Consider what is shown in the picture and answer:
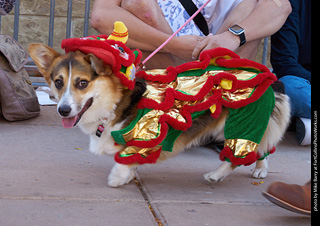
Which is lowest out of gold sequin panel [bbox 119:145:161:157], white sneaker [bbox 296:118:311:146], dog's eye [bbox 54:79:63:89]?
white sneaker [bbox 296:118:311:146]

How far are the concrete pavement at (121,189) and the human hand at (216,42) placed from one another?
89 cm

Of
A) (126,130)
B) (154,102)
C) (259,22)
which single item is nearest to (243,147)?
(154,102)

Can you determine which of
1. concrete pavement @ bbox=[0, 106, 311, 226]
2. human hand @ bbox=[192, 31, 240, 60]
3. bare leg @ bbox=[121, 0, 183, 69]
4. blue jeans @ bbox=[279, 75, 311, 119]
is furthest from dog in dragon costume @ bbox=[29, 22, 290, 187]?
blue jeans @ bbox=[279, 75, 311, 119]

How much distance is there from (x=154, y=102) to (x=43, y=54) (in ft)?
2.56

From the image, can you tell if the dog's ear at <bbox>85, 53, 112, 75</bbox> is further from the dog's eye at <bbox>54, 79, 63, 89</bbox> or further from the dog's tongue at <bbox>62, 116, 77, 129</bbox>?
the dog's tongue at <bbox>62, 116, 77, 129</bbox>

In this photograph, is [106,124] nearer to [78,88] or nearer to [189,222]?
[78,88]

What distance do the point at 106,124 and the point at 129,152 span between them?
0.81 ft

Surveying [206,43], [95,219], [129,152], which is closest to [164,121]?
[129,152]

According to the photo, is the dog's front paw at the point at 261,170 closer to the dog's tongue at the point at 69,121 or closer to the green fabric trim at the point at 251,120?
the green fabric trim at the point at 251,120

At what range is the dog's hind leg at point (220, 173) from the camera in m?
3.03

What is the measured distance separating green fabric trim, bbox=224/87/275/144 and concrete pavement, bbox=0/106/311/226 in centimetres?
37

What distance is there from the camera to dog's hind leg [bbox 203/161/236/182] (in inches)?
119

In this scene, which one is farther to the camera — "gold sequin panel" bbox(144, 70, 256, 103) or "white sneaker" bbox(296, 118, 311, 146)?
"white sneaker" bbox(296, 118, 311, 146)

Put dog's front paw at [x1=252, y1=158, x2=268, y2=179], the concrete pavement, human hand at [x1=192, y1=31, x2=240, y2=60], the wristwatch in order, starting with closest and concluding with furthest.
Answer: the concrete pavement
dog's front paw at [x1=252, y1=158, x2=268, y2=179]
human hand at [x1=192, y1=31, x2=240, y2=60]
the wristwatch
